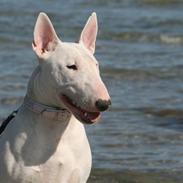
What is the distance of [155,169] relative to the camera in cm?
955

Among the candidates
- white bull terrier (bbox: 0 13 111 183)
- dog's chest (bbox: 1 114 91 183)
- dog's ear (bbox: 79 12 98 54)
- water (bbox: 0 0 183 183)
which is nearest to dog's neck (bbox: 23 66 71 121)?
white bull terrier (bbox: 0 13 111 183)

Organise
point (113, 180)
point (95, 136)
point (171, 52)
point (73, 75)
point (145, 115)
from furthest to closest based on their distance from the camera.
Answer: point (171, 52) → point (145, 115) → point (95, 136) → point (113, 180) → point (73, 75)

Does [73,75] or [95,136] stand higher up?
[73,75]

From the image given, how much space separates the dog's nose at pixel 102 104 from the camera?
20.0 feet

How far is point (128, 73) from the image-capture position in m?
14.1

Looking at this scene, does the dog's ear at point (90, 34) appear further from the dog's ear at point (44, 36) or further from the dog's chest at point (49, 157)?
the dog's chest at point (49, 157)

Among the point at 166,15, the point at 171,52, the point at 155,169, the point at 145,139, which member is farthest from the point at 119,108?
the point at 166,15

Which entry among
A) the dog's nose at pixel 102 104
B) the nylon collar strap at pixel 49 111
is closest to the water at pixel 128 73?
the nylon collar strap at pixel 49 111

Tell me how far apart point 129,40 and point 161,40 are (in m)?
0.58

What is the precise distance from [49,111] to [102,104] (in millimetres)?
605

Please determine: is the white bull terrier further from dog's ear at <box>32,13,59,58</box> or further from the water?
the water

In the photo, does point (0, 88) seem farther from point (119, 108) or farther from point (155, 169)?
point (155, 169)

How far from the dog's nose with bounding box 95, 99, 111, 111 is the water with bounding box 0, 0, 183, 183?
315cm

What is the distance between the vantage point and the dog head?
6.21 meters
